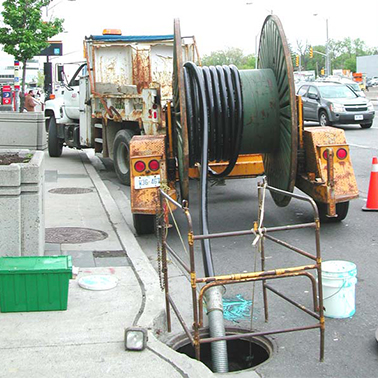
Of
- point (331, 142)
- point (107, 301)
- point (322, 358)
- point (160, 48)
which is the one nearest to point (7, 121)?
point (160, 48)

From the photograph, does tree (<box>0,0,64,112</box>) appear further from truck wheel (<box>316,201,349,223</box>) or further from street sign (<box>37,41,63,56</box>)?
truck wheel (<box>316,201,349,223</box>)

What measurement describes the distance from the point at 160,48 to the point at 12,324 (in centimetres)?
1003

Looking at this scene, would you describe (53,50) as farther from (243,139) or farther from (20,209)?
(20,209)

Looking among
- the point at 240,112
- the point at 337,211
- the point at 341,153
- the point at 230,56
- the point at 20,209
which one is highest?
the point at 230,56

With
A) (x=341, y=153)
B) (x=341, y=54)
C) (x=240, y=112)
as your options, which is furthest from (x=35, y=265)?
(x=341, y=54)

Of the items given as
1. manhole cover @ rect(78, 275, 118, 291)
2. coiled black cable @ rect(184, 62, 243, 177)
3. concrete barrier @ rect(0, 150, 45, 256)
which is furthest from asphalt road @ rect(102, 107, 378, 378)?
concrete barrier @ rect(0, 150, 45, 256)

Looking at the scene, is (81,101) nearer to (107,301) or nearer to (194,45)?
(194,45)

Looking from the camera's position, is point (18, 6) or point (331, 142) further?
point (18, 6)

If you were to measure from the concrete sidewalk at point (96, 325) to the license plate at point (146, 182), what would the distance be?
67 centimetres

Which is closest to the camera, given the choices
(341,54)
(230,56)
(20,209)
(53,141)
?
(20,209)

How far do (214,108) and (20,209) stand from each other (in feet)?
9.17

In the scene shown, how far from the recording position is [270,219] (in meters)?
9.30

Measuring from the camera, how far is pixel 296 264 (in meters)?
7.10

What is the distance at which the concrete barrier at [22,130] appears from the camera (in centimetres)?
1294
